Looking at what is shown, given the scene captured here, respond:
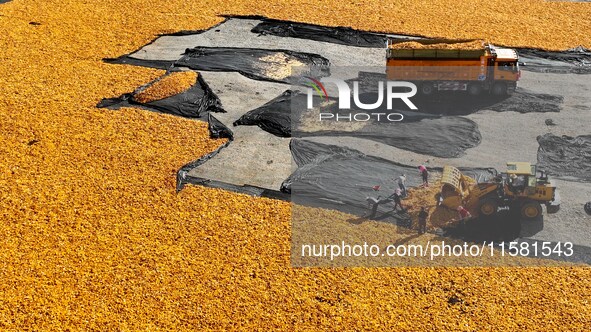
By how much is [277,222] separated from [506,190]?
15.6 ft

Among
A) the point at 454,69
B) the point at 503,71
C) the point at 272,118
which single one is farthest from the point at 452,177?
the point at 503,71

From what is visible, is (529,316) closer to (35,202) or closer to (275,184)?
(275,184)

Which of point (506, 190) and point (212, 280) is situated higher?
point (506, 190)

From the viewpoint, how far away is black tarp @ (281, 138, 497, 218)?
13.7m

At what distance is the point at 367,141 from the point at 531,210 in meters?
4.33

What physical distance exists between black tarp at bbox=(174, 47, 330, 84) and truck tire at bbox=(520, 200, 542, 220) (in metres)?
7.86

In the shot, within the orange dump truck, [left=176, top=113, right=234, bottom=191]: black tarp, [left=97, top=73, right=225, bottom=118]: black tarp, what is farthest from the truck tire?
[left=97, top=73, right=225, bottom=118]: black tarp

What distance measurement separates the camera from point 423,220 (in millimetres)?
12914

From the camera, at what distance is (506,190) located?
43.1ft

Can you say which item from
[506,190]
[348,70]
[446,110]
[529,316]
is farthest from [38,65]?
[529,316]

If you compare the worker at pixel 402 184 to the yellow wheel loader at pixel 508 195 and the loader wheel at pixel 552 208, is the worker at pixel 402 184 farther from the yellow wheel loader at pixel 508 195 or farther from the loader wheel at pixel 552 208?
the loader wheel at pixel 552 208

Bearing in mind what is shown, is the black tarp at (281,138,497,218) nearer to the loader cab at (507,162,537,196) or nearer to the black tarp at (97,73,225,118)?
the loader cab at (507,162,537,196)

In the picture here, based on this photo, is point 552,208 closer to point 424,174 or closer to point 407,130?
point 424,174

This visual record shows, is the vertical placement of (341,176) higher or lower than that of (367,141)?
lower
